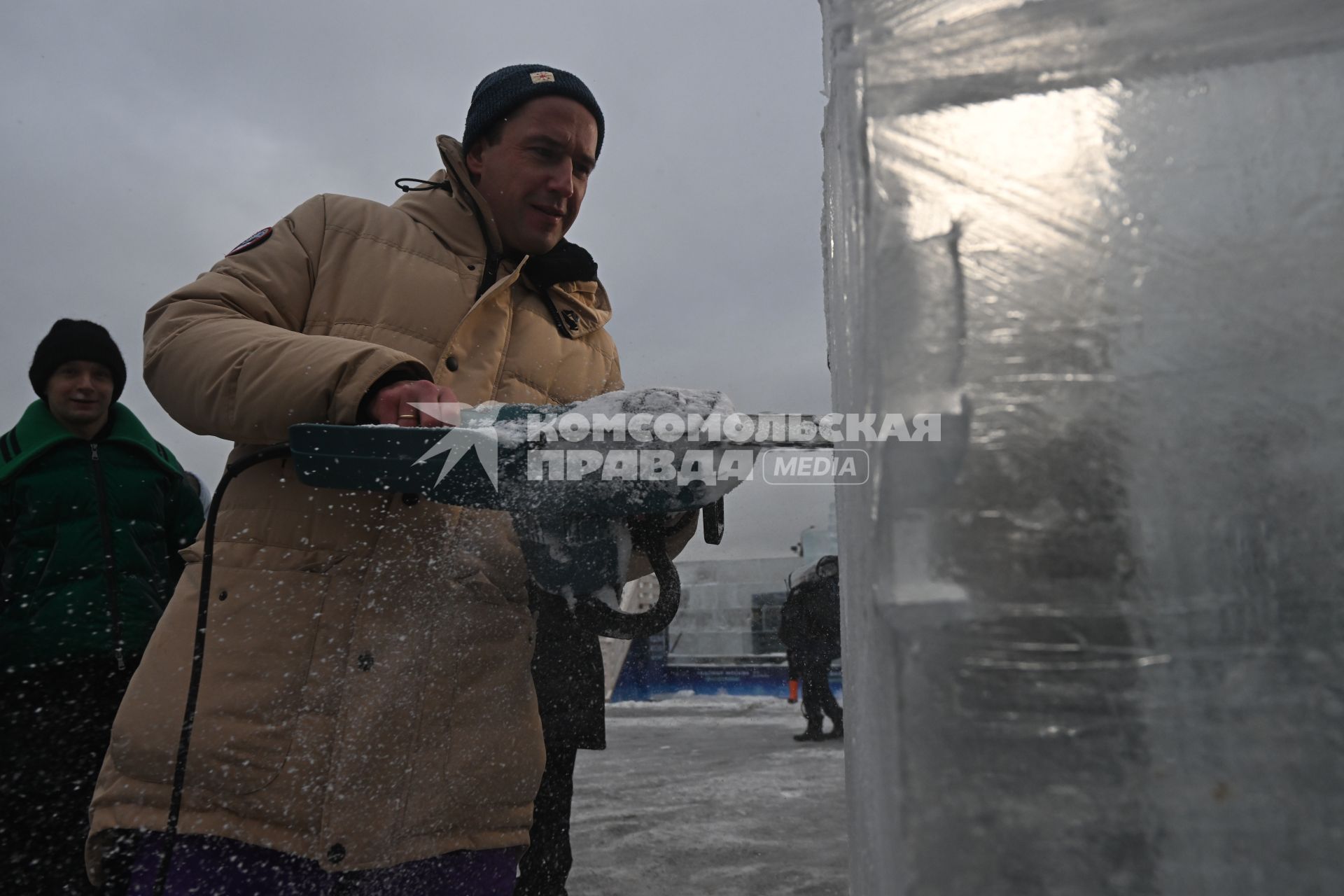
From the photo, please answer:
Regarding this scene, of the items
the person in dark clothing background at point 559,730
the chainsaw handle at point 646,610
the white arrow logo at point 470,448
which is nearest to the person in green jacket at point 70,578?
the person in dark clothing background at point 559,730

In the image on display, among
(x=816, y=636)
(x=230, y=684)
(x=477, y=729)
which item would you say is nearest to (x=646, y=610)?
(x=477, y=729)

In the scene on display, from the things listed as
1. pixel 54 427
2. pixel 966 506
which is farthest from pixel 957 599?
pixel 54 427

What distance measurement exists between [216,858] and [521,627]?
22.3 inches

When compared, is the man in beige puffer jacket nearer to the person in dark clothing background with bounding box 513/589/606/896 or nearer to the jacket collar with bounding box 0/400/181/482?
the person in dark clothing background with bounding box 513/589/606/896

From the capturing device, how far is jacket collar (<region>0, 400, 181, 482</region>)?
2.30 metres

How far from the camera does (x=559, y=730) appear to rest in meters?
2.38

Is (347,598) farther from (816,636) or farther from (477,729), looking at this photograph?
(816,636)

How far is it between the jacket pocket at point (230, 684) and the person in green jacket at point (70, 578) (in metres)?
1.14

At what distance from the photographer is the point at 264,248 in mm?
1439

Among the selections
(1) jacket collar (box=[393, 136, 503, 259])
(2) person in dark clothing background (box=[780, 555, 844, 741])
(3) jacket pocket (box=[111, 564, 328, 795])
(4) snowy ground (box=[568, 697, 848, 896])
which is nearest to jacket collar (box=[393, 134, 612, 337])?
(1) jacket collar (box=[393, 136, 503, 259])

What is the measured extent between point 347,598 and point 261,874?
43 cm

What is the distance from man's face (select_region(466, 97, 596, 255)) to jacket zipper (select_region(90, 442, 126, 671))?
152cm

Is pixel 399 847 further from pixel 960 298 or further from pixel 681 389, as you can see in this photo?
pixel 960 298

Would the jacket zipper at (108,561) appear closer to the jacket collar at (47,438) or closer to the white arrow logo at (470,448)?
the jacket collar at (47,438)
